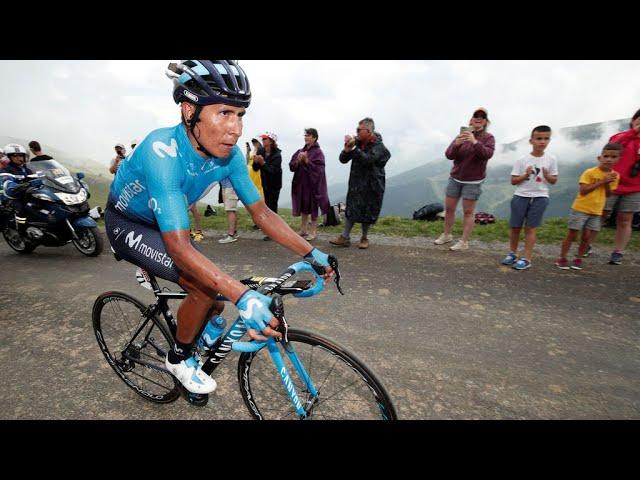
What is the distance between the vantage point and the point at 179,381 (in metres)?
2.21

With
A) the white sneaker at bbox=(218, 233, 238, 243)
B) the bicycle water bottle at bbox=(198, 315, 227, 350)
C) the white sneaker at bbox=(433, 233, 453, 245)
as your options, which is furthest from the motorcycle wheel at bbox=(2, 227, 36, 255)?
the white sneaker at bbox=(433, 233, 453, 245)

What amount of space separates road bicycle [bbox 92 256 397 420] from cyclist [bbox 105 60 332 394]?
138 mm

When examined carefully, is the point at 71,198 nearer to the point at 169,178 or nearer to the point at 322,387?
the point at 169,178

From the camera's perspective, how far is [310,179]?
711 cm

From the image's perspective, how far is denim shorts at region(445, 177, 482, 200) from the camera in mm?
6086

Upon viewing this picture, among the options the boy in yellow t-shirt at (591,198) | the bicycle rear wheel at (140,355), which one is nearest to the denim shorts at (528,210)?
the boy in yellow t-shirt at (591,198)

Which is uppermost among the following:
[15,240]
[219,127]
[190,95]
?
[190,95]

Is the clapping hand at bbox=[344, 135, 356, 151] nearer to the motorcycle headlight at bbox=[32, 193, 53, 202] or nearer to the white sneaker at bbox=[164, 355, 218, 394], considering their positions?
the white sneaker at bbox=[164, 355, 218, 394]

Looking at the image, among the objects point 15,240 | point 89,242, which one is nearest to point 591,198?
point 89,242

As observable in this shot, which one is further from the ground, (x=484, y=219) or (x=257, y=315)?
(x=257, y=315)

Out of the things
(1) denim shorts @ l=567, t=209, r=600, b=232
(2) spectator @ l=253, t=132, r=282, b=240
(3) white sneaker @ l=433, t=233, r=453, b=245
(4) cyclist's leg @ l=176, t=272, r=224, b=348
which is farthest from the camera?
(2) spectator @ l=253, t=132, r=282, b=240

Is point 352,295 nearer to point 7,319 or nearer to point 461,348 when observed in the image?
point 461,348

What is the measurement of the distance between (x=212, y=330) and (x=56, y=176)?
6.28 meters

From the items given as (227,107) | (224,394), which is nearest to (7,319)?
(224,394)
